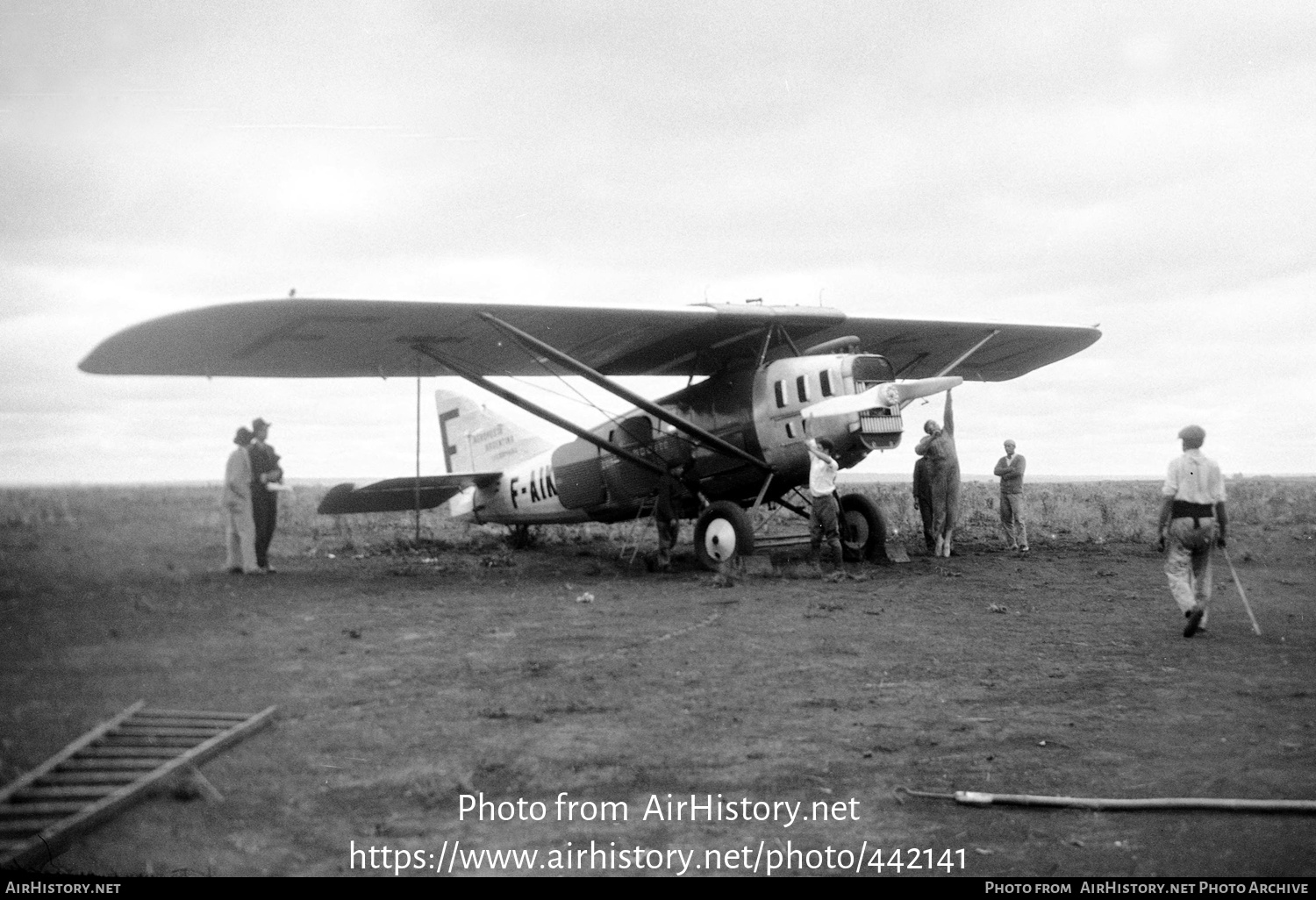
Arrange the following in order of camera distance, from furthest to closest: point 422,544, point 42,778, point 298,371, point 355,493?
point 422,544, point 355,493, point 298,371, point 42,778

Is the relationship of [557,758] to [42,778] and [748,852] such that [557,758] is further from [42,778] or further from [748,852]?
[42,778]

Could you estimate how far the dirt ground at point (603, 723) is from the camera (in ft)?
10.7

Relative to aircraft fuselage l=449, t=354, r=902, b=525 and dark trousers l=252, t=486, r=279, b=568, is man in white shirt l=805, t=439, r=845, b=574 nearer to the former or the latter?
aircraft fuselage l=449, t=354, r=902, b=525

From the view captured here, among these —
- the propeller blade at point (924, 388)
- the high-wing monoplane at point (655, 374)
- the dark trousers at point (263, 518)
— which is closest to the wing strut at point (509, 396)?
the high-wing monoplane at point (655, 374)

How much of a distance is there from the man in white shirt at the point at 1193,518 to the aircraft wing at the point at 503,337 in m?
5.60

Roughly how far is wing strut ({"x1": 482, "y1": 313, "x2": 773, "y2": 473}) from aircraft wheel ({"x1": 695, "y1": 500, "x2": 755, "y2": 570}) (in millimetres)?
657

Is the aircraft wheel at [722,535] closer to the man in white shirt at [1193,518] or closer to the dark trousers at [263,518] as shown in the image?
the man in white shirt at [1193,518]

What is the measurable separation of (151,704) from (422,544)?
11.3 meters

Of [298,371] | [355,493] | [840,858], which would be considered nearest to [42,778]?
[840,858]

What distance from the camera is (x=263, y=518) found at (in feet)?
17.4

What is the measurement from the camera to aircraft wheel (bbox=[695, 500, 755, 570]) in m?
11.1

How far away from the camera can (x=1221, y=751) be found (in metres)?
4.26

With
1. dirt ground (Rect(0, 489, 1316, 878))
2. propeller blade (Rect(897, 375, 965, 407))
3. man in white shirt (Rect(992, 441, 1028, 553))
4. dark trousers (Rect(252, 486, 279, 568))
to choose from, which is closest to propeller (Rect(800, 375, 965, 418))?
propeller blade (Rect(897, 375, 965, 407))
